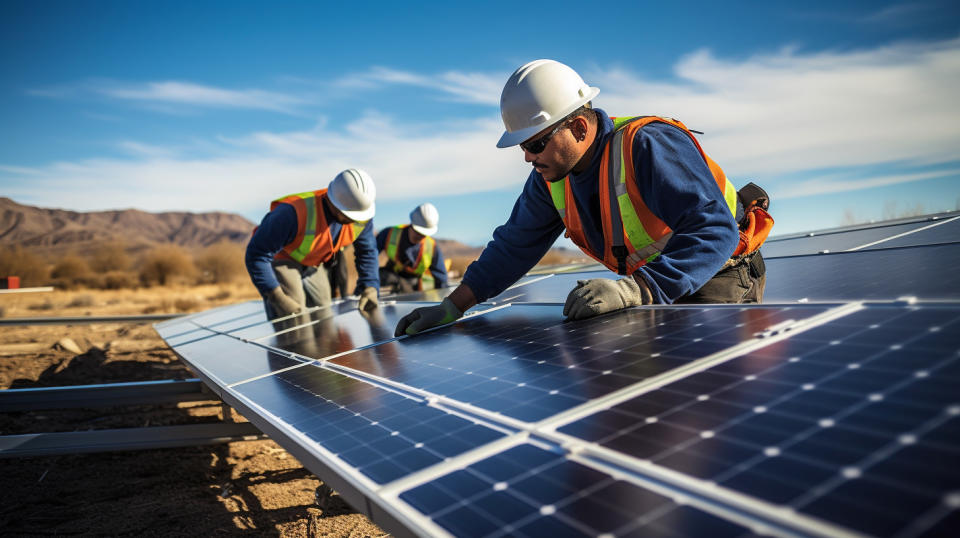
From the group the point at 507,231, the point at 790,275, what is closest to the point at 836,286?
the point at 790,275

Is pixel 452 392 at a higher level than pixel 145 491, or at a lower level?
higher

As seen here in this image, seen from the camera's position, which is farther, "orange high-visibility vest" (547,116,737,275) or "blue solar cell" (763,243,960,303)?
"orange high-visibility vest" (547,116,737,275)

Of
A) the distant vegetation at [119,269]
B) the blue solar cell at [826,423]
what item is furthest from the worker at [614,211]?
the distant vegetation at [119,269]

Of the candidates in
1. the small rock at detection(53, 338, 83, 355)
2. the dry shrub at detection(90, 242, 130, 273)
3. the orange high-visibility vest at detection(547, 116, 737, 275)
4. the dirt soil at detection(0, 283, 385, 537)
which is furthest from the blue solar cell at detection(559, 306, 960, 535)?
the dry shrub at detection(90, 242, 130, 273)

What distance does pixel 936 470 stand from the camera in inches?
40.9

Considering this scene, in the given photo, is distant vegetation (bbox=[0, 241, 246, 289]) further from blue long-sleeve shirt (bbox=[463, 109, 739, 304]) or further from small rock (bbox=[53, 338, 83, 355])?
blue long-sleeve shirt (bbox=[463, 109, 739, 304])

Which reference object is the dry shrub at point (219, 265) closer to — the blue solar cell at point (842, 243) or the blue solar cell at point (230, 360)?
the blue solar cell at point (230, 360)

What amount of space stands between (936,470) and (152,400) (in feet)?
19.8

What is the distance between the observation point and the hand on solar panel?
3158mm

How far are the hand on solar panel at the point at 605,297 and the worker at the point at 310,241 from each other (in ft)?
13.5

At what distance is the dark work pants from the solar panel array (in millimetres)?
840

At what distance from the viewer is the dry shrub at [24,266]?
46.0 m

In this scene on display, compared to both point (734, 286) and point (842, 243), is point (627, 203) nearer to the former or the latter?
point (734, 286)

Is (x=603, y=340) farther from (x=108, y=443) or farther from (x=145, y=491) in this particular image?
(x=145, y=491)
